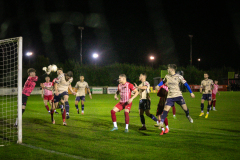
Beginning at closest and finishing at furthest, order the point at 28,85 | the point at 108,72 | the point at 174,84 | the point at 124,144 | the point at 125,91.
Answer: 1. the point at 124,144
2. the point at 174,84
3. the point at 125,91
4. the point at 28,85
5. the point at 108,72

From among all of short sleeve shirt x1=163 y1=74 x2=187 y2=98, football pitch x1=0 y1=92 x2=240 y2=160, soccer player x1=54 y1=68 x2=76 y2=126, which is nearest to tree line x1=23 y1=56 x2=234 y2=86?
soccer player x1=54 y1=68 x2=76 y2=126

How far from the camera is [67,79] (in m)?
10.9

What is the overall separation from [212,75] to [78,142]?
6328 centimetres

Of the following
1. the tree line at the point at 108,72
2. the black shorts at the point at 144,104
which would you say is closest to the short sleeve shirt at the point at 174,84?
the black shorts at the point at 144,104

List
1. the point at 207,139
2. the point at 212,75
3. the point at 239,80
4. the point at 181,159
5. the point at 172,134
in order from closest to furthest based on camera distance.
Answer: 1. the point at 181,159
2. the point at 207,139
3. the point at 172,134
4. the point at 239,80
5. the point at 212,75

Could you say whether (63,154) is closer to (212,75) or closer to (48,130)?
(48,130)

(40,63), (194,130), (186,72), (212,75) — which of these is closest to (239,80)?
(212,75)

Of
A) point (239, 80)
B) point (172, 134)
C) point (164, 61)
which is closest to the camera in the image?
point (172, 134)

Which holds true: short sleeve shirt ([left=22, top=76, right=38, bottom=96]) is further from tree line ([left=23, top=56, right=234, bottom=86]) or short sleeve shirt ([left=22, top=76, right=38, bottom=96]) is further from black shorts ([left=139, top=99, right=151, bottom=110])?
tree line ([left=23, top=56, right=234, bottom=86])

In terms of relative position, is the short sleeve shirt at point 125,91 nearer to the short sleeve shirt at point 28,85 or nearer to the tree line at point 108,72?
the short sleeve shirt at point 28,85

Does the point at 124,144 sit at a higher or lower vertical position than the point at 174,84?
lower

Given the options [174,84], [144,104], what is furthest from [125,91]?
[174,84]

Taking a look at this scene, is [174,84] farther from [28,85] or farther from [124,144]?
[28,85]

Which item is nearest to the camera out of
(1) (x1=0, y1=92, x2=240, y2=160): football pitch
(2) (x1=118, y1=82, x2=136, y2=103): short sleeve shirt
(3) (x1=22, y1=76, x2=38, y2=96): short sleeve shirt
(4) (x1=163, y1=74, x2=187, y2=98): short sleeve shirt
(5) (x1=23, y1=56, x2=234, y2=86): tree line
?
(1) (x1=0, y1=92, x2=240, y2=160): football pitch
